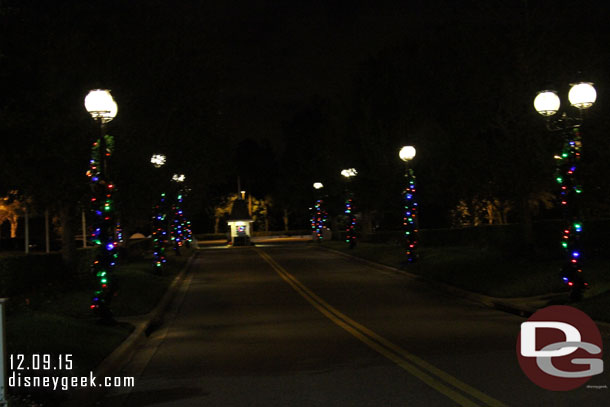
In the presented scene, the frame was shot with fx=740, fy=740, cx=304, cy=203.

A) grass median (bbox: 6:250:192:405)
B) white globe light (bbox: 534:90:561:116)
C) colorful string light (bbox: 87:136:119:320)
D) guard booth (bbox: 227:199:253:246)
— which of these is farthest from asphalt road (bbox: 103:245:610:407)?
guard booth (bbox: 227:199:253:246)

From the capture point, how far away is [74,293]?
69.2ft

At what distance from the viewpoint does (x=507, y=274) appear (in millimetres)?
22672

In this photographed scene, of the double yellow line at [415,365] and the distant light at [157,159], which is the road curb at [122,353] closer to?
the double yellow line at [415,365]

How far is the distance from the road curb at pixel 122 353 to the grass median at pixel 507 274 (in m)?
9.20

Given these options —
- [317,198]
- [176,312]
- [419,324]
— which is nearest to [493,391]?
[419,324]

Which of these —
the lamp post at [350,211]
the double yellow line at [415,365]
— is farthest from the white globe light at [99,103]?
the lamp post at [350,211]

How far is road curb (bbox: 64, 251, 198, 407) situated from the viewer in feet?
30.7

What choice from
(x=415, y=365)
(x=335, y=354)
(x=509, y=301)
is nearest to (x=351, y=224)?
(x=509, y=301)

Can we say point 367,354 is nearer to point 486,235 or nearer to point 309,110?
point 486,235

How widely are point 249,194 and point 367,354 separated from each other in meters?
92.3

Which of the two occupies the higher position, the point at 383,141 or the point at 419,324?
the point at 383,141

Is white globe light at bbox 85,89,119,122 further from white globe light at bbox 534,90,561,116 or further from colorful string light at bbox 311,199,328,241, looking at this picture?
colorful string light at bbox 311,199,328,241

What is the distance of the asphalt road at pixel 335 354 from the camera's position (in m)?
9.05

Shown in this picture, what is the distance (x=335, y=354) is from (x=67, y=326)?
17.5 feet
